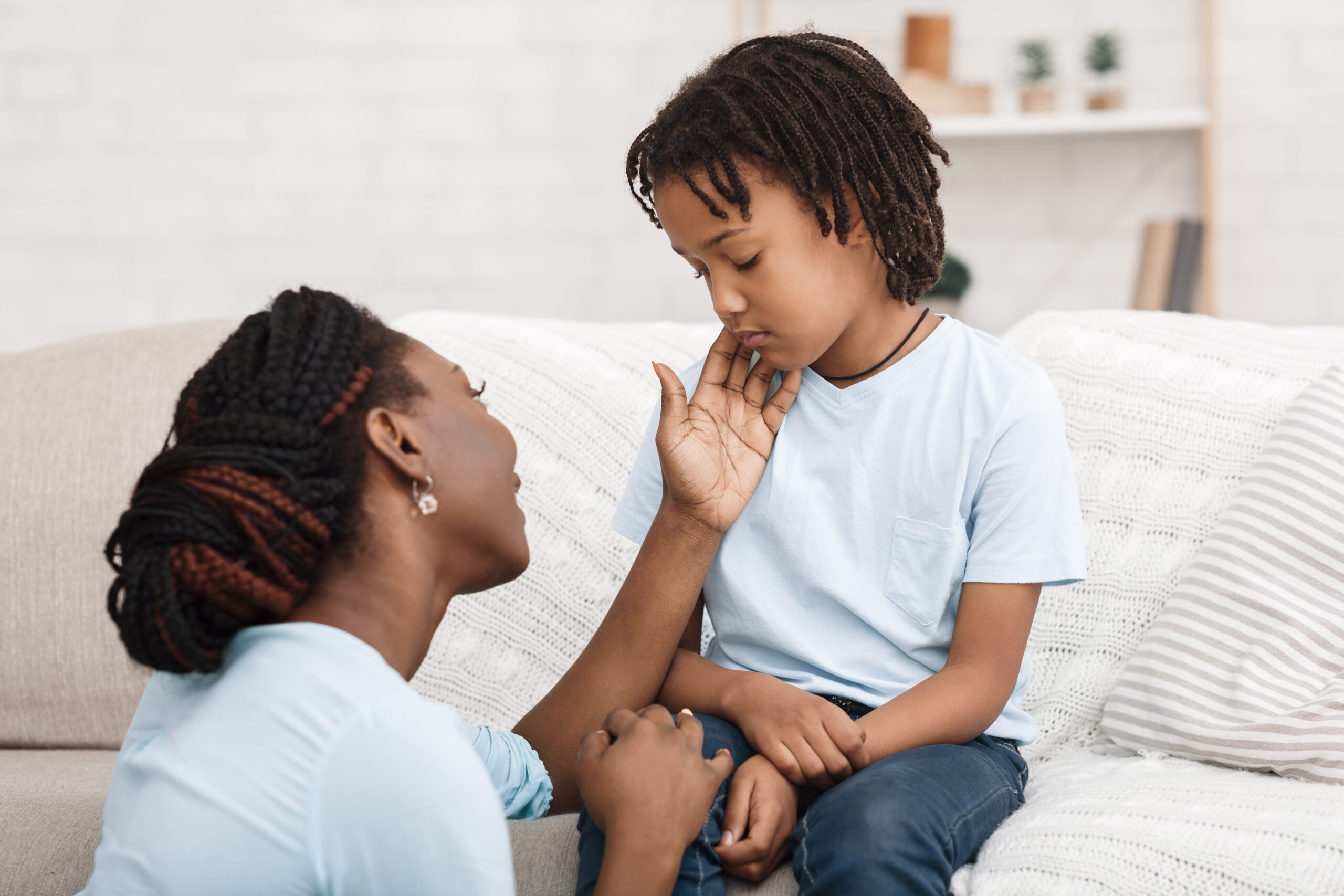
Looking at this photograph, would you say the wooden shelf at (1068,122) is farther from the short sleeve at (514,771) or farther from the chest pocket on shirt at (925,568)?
the short sleeve at (514,771)

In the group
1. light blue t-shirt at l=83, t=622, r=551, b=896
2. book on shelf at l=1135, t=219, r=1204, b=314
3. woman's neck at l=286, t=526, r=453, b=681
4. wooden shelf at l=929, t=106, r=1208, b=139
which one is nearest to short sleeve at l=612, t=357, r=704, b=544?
woman's neck at l=286, t=526, r=453, b=681

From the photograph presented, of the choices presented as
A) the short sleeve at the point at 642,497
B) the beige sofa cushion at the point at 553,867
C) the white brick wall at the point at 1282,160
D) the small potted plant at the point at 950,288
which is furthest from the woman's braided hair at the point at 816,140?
the white brick wall at the point at 1282,160

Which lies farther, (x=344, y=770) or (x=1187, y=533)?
→ (x=1187, y=533)

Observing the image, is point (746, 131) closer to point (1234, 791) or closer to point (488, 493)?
point (488, 493)

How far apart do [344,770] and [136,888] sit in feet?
0.51

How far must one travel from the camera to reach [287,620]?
2.57 ft

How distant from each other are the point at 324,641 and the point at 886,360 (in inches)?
25.7

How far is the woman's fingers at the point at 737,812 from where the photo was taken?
921 millimetres

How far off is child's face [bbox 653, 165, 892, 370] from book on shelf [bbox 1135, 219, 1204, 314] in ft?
5.45

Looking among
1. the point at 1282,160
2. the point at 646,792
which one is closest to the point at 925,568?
the point at 646,792

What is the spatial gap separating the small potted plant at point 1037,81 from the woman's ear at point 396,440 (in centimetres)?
213

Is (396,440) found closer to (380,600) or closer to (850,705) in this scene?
(380,600)

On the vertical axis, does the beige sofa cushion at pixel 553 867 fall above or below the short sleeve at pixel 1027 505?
below

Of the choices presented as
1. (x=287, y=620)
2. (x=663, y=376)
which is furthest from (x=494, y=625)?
(x=287, y=620)
